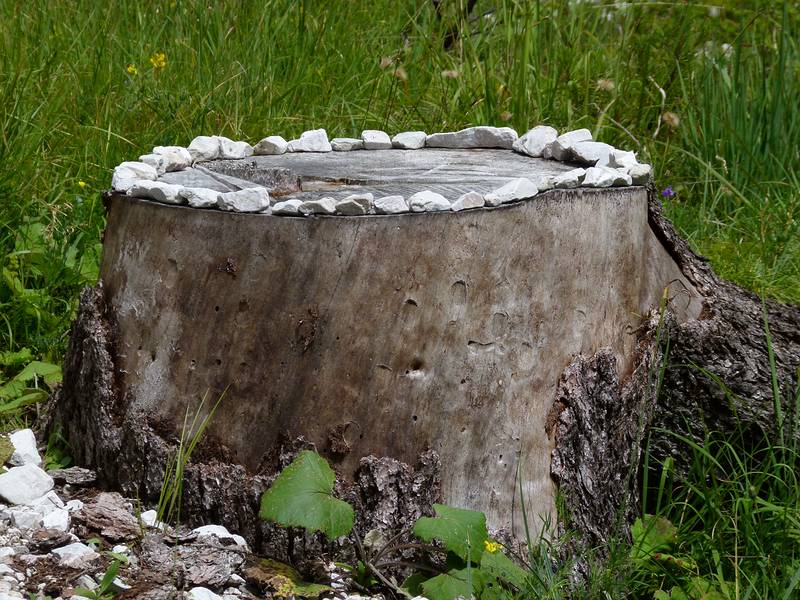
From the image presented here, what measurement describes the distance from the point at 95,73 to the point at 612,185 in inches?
96.5

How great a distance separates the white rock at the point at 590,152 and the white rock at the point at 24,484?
1542 millimetres

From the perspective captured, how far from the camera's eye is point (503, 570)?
1.99m

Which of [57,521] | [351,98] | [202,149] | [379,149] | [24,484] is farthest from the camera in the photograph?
[351,98]

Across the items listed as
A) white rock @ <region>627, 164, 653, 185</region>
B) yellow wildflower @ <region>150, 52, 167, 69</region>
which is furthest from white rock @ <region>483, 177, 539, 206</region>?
yellow wildflower @ <region>150, 52, 167, 69</region>

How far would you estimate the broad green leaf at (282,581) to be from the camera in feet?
6.46

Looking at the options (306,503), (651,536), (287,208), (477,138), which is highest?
(477,138)

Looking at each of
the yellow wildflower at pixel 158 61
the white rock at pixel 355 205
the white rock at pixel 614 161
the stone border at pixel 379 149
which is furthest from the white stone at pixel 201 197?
the yellow wildflower at pixel 158 61

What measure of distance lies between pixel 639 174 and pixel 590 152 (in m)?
0.22

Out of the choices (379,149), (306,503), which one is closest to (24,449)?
(306,503)

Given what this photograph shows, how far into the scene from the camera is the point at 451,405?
2.10 metres

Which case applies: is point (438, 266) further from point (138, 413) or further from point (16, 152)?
point (16, 152)

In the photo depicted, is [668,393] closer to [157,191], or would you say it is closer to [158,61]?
[157,191]

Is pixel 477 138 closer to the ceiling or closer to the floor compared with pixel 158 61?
closer to the floor

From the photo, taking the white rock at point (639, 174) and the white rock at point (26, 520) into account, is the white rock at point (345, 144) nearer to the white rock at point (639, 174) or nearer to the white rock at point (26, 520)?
the white rock at point (639, 174)
